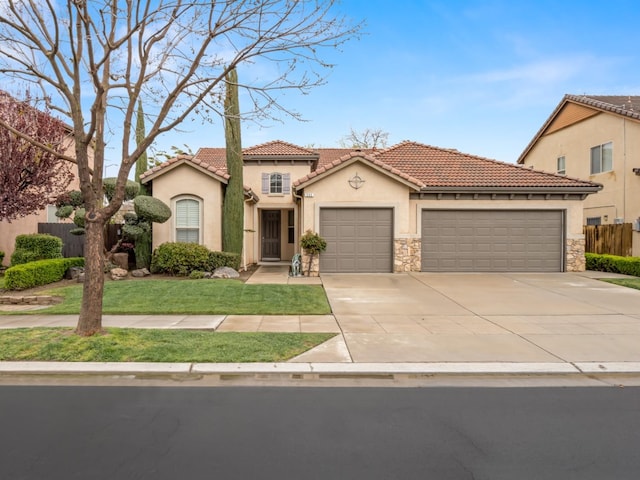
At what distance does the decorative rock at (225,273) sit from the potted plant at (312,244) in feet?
8.61

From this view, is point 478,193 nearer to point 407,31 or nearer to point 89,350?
point 407,31

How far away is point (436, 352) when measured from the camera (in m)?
6.43

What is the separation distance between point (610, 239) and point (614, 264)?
2.35 metres

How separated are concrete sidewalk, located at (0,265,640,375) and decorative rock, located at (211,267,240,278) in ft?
7.06

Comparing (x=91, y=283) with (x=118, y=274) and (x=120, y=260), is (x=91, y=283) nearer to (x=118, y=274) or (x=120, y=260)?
(x=118, y=274)

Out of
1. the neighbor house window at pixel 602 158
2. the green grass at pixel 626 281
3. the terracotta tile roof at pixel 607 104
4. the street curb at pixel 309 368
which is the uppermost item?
the terracotta tile roof at pixel 607 104

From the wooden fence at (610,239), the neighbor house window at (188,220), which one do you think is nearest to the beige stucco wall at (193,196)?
the neighbor house window at (188,220)

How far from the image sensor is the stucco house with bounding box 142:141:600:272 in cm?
1580

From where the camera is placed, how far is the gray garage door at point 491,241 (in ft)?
53.8

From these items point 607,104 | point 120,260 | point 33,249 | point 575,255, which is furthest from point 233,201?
point 607,104

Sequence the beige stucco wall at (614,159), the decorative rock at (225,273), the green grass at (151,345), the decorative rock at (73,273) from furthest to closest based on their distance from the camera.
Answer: the beige stucco wall at (614,159), the decorative rock at (225,273), the decorative rock at (73,273), the green grass at (151,345)

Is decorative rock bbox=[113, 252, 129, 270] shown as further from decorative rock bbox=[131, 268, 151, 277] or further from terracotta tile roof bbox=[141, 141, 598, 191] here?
terracotta tile roof bbox=[141, 141, 598, 191]

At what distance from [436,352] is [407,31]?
21.7 ft

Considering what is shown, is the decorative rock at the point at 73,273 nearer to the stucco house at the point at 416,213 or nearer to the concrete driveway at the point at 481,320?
the stucco house at the point at 416,213
